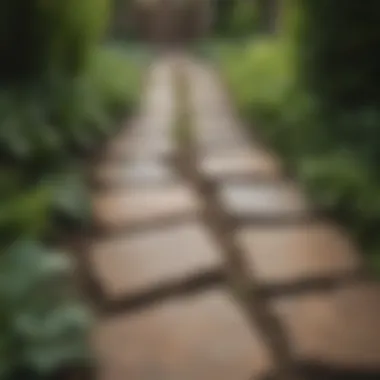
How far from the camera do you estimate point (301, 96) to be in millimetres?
3801

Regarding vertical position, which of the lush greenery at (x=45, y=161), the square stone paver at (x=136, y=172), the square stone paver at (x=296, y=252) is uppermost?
the lush greenery at (x=45, y=161)

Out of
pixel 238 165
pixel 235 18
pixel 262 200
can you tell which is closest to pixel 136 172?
pixel 238 165

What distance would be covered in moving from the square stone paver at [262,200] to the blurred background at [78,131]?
0.08 m

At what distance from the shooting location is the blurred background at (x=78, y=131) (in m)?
1.61

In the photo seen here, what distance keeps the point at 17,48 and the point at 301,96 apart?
150cm

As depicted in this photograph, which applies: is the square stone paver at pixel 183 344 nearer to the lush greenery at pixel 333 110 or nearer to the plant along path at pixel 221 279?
the plant along path at pixel 221 279

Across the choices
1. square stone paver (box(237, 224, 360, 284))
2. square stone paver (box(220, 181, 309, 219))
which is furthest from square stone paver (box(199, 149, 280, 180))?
square stone paver (box(237, 224, 360, 284))

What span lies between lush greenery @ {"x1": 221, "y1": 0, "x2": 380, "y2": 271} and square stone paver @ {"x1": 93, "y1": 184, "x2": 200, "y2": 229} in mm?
488

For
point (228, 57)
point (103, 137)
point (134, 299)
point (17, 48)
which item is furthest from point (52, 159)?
point (228, 57)

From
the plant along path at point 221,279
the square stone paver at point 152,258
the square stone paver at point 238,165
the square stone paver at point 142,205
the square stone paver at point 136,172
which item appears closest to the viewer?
the plant along path at point 221,279

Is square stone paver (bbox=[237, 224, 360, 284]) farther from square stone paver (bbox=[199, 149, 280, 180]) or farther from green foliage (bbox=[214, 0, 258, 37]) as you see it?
green foliage (bbox=[214, 0, 258, 37])

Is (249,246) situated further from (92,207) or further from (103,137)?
(103,137)

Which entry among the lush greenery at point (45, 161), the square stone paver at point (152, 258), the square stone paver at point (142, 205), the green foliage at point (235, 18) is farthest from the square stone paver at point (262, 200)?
the green foliage at point (235, 18)

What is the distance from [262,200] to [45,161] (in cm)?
84
